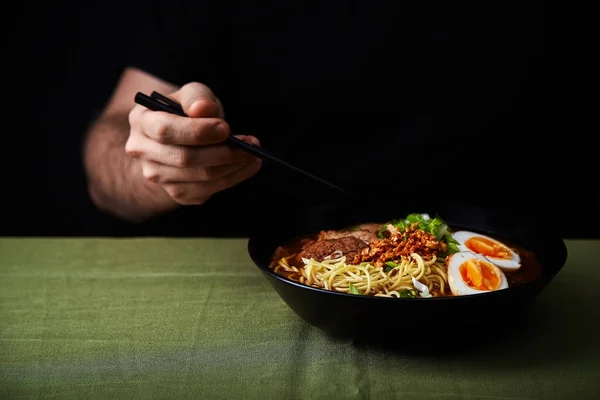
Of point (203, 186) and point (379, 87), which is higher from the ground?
point (379, 87)

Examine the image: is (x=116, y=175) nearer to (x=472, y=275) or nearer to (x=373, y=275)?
(x=373, y=275)

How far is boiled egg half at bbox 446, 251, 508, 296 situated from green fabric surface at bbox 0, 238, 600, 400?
131 millimetres

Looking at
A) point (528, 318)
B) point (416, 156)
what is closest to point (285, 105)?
point (416, 156)

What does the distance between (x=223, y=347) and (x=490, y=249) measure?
0.77m

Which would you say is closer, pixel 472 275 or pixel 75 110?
pixel 472 275

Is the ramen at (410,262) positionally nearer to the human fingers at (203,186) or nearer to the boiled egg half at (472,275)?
the boiled egg half at (472,275)

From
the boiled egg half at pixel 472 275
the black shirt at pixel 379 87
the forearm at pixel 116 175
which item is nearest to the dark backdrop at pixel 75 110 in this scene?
the black shirt at pixel 379 87

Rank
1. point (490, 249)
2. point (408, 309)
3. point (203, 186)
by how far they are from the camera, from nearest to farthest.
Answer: point (408, 309) → point (490, 249) → point (203, 186)

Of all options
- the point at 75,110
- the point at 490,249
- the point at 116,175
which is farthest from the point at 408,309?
the point at 75,110

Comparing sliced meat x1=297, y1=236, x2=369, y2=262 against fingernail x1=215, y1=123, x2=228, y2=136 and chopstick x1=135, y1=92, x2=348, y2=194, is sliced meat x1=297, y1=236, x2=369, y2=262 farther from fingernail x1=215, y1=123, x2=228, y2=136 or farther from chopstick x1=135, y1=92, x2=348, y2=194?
fingernail x1=215, y1=123, x2=228, y2=136

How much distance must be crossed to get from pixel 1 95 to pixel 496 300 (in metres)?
2.54

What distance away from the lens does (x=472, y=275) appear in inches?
55.7

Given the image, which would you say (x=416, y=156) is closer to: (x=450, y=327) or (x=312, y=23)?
(x=312, y=23)

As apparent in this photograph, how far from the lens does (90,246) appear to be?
204 cm
